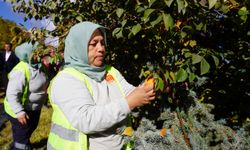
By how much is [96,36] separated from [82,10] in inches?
46.5

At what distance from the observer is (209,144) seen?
8.45 ft

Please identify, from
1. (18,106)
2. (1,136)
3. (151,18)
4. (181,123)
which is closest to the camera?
(151,18)

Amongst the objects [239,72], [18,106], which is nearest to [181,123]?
[239,72]

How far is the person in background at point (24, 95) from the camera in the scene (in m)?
5.02

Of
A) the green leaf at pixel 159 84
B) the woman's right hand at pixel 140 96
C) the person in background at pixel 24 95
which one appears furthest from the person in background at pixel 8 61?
the green leaf at pixel 159 84

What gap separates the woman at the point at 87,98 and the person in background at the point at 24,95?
2373 mm

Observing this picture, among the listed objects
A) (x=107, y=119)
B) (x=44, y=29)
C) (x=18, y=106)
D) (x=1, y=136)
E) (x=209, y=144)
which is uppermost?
(x=44, y=29)

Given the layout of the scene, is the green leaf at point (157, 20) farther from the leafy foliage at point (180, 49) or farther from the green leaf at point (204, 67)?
the green leaf at point (204, 67)

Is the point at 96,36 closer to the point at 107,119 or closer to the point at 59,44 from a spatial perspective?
the point at 107,119

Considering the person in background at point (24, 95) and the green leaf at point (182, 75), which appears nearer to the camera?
the green leaf at point (182, 75)

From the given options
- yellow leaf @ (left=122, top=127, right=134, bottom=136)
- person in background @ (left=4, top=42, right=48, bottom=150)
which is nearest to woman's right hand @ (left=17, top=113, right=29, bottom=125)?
person in background @ (left=4, top=42, right=48, bottom=150)

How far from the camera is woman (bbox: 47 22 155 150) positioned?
2322 millimetres

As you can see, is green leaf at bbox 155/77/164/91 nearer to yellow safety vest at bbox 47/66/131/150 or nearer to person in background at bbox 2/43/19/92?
yellow safety vest at bbox 47/66/131/150

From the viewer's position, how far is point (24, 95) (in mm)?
5156
